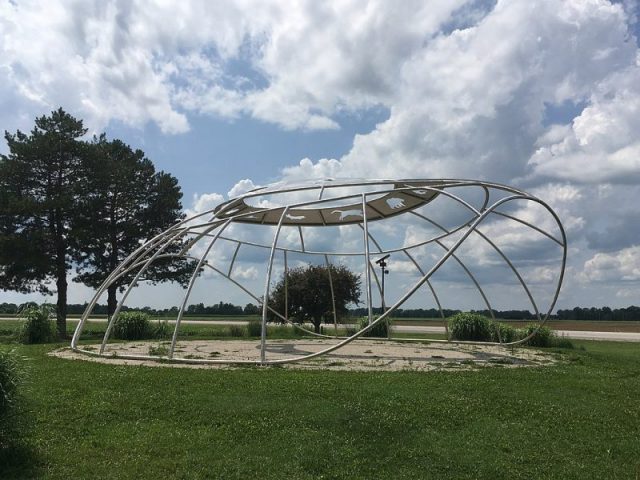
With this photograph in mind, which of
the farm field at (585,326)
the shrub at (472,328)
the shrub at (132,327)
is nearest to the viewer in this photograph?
the shrub at (472,328)

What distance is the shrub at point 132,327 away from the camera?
20984 mm

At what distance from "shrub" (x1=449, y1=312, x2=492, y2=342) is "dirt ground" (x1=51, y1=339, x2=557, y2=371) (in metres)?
2.13

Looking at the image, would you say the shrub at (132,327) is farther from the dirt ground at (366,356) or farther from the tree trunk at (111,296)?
the tree trunk at (111,296)

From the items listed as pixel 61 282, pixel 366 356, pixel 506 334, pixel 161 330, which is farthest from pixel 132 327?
pixel 506 334

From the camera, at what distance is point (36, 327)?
19.4 meters

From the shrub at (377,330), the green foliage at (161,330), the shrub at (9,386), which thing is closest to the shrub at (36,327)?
the green foliage at (161,330)

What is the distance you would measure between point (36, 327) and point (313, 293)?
41.3ft

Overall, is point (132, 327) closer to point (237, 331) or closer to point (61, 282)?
point (237, 331)

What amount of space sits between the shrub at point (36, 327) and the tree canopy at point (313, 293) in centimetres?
1052

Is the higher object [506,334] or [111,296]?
[111,296]

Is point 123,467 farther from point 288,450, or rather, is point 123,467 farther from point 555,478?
point 555,478

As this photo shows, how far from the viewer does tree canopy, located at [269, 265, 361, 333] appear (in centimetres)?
2709

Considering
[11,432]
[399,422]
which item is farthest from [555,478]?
[11,432]

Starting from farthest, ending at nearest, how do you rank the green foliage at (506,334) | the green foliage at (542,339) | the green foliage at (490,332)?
1. the green foliage at (506,334)
2. the green foliage at (490,332)
3. the green foliage at (542,339)
